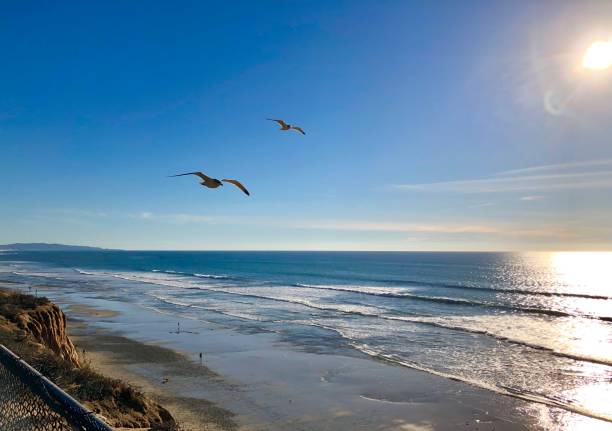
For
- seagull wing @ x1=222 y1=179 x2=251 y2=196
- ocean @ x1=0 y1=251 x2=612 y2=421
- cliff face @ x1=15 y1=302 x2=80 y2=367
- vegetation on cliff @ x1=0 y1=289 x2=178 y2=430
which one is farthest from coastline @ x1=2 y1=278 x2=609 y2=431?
seagull wing @ x1=222 y1=179 x2=251 y2=196

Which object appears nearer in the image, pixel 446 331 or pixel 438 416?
pixel 438 416

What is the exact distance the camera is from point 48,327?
1798cm

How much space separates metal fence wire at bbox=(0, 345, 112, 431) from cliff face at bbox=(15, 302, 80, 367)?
10.9 metres

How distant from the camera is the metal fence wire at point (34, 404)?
4.04 metres

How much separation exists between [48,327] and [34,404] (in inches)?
580

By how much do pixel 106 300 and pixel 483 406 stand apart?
4072 cm

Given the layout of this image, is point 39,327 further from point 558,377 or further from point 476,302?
point 476,302

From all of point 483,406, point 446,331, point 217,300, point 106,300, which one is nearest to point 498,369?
point 483,406

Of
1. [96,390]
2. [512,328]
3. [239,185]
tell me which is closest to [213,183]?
[239,185]

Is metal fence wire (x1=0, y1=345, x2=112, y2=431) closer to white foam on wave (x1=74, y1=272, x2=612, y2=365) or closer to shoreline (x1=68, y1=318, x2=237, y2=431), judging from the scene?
shoreline (x1=68, y1=318, x2=237, y2=431)

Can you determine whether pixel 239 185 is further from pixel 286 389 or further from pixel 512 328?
pixel 512 328

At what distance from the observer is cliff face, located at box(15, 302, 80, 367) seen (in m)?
16.3

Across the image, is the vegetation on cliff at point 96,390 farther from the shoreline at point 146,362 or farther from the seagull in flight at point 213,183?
the seagull in flight at point 213,183

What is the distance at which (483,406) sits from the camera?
16.4 meters
